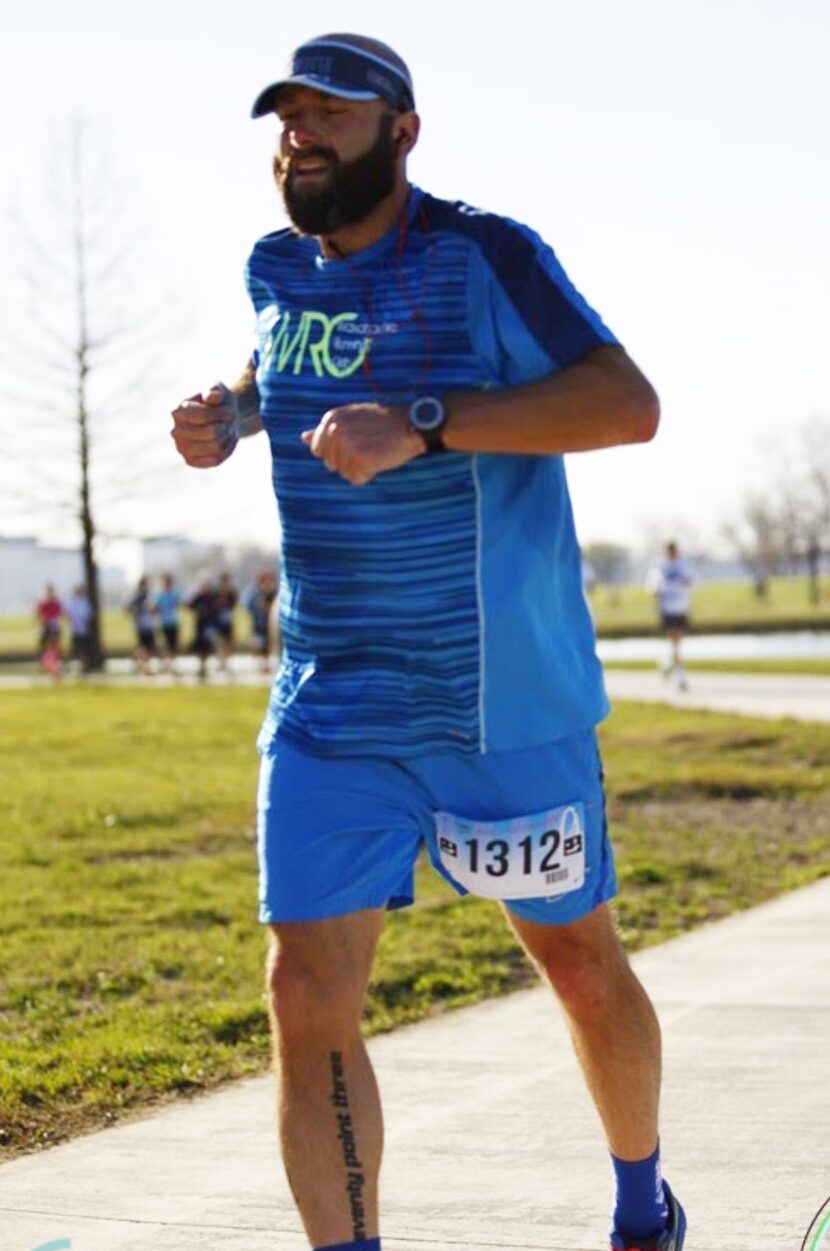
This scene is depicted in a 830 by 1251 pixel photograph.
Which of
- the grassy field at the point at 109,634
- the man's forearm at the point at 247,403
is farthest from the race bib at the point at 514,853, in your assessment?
the grassy field at the point at 109,634

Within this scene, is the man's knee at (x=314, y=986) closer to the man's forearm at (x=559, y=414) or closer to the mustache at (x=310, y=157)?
the man's forearm at (x=559, y=414)

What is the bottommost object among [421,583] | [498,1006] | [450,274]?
[498,1006]

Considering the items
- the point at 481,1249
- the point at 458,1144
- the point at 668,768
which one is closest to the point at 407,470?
the point at 481,1249

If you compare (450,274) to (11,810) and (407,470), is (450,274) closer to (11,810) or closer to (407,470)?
(407,470)

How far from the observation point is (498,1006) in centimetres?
715

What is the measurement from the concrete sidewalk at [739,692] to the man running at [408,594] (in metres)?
15.9

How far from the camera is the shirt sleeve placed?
3666mm

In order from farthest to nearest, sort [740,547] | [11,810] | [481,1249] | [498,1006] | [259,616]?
[740,547] < [259,616] < [11,810] < [498,1006] < [481,1249]

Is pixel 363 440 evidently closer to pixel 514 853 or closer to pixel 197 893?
pixel 514 853

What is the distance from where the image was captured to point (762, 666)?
3058cm

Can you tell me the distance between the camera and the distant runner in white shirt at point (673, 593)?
91.2ft

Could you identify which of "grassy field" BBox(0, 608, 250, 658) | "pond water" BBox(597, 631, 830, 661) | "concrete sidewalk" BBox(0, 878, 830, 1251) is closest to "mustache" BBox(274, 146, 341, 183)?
"concrete sidewalk" BBox(0, 878, 830, 1251)

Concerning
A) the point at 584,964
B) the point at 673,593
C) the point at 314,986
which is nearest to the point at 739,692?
the point at 673,593

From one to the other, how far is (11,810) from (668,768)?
4585 millimetres
